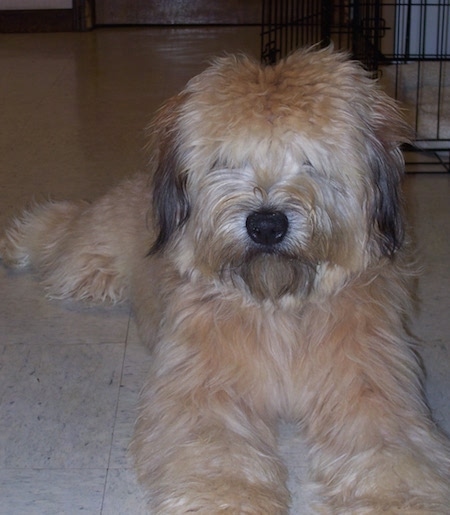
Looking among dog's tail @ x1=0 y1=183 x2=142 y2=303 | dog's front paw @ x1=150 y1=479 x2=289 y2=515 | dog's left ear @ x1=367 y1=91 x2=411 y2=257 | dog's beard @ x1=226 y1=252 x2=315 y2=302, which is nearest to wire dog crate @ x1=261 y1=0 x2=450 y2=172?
dog's tail @ x1=0 y1=183 x2=142 y2=303

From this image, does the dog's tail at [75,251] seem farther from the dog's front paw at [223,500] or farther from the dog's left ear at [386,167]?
the dog's front paw at [223,500]

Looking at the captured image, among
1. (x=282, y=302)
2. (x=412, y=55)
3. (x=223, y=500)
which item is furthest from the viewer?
(x=412, y=55)

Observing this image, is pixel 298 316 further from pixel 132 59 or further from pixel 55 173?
pixel 132 59

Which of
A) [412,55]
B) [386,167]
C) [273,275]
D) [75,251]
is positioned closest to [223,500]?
[273,275]

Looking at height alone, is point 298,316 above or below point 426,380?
above

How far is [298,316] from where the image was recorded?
2.40 meters

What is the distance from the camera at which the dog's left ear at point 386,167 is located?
2244 mm

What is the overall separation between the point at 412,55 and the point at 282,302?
504 cm

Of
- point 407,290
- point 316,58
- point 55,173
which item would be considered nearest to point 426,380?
point 407,290

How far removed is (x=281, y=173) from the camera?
84.1 inches

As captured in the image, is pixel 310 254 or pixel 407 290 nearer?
pixel 310 254

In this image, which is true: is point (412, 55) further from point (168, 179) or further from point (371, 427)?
point (371, 427)

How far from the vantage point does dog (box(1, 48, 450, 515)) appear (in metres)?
2.10

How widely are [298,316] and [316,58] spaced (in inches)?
24.5
